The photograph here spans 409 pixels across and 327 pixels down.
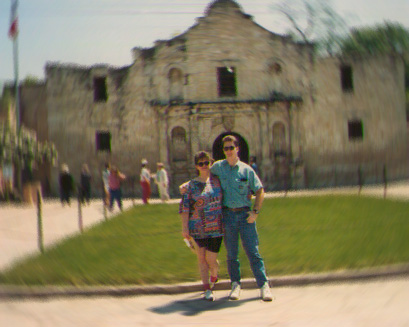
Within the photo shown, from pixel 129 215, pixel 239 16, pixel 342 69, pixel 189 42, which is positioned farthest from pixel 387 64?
pixel 129 215

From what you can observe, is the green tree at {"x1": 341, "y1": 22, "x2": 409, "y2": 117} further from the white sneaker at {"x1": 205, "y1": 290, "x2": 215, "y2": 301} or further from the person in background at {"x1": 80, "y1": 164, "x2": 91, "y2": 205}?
the white sneaker at {"x1": 205, "y1": 290, "x2": 215, "y2": 301}

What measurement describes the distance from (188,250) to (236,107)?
→ 17.4 meters

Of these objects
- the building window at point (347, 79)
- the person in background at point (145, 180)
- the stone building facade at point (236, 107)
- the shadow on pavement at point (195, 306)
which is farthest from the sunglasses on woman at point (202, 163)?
the building window at point (347, 79)

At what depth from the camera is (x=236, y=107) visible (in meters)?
25.8

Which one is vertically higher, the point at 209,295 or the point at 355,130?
the point at 355,130

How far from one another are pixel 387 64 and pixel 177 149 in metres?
10.6

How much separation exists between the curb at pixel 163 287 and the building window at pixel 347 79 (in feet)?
69.0

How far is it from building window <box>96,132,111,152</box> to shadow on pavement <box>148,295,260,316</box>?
20427mm

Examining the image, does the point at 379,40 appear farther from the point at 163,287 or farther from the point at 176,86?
the point at 163,287

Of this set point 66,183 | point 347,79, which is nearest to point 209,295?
point 66,183

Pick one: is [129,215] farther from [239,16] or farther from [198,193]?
[239,16]

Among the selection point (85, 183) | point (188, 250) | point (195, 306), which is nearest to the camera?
point (195, 306)

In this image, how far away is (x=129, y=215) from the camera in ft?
49.4

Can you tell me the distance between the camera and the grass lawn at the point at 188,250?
23.1 ft
